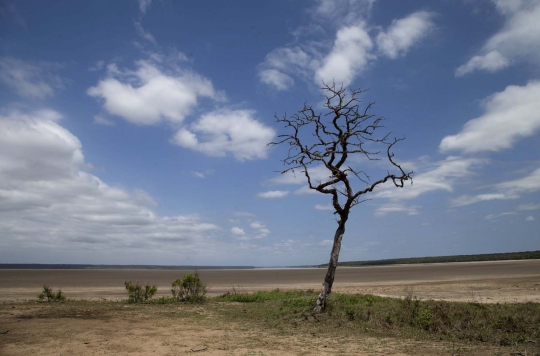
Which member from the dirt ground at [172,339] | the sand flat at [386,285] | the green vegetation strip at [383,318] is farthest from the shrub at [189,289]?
the sand flat at [386,285]

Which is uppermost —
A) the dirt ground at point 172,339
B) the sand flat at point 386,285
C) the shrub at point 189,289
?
the shrub at point 189,289

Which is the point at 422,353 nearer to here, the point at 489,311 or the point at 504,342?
the point at 504,342

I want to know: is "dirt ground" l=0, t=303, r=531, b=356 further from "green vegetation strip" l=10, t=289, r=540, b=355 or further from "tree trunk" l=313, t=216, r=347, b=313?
"tree trunk" l=313, t=216, r=347, b=313

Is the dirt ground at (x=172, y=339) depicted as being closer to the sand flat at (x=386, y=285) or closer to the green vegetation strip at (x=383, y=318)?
the green vegetation strip at (x=383, y=318)

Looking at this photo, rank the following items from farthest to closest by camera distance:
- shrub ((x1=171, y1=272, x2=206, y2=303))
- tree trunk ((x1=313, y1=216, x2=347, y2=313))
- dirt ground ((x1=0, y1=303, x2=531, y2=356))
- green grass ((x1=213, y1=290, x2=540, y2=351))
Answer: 1. shrub ((x1=171, y1=272, x2=206, y2=303))
2. tree trunk ((x1=313, y1=216, x2=347, y2=313))
3. green grass ((x1=213, y1=290, x2=540, y2=351))
4. dirt ground ((x1=0, y1=303, x2=531, y2=356))

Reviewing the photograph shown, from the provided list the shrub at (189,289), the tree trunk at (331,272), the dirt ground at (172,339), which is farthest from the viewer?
the shrub at (189,289)

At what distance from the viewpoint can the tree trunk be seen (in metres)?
13.9

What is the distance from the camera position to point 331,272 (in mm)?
14297

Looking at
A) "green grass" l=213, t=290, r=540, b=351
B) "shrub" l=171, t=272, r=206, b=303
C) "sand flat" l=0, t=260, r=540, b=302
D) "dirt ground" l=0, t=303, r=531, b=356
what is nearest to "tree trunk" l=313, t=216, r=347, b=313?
"green grass" l=213, t=290, r=540, b=351

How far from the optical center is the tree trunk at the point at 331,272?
13.9 meters

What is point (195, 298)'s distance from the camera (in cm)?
1922

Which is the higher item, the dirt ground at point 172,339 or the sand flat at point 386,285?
the dirt ground at point 172,339

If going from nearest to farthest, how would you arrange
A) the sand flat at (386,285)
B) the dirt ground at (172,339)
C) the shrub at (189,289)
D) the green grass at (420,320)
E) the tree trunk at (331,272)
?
the dirt ground at (172,339)
the green grass at (420,320)
the tree trunk at (331,272)
the shrub at (189,289)
the sand flat at (386,285)

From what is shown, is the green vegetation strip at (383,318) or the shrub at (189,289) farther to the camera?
the shrub at (189,289)
